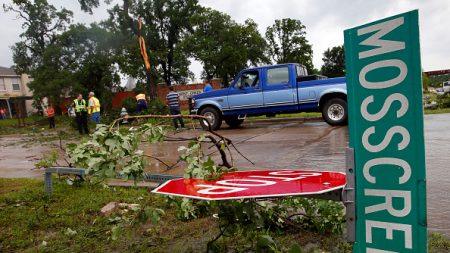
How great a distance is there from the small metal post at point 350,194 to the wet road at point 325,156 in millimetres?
1796

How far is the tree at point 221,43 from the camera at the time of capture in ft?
129

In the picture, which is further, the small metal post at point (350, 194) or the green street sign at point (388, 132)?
the small metal post at point (350, 194)

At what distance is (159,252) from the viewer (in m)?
2.87

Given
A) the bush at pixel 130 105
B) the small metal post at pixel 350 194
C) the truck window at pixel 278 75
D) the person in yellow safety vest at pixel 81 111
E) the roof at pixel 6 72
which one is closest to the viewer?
the small metal post at pixel 350 194

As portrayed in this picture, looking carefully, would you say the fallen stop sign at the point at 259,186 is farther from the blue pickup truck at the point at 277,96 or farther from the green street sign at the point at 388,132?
the blue pickup truck at the point at 277,96

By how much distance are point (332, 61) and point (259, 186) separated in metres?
55.8

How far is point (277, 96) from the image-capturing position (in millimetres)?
11633

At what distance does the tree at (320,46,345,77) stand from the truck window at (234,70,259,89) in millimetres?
40830

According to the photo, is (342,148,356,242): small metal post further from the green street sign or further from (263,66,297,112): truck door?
(263,66,297,112): truck door

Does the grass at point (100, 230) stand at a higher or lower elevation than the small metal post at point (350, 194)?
lower

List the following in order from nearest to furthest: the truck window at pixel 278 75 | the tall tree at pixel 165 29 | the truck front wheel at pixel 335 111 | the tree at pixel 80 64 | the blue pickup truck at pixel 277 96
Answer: the truck front wheel at pixel 335 111, the blue pickup truck at pixel 277 96, the truck window at pixel 278 75, the tree at pixel 80 64, the tall tree at pixel 165 29

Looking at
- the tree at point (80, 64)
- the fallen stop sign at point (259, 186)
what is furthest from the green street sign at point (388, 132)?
the tree at point (80, 64)

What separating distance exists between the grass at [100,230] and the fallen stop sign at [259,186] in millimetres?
806

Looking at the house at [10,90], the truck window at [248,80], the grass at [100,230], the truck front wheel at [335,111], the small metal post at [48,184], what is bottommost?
the grass at [100,230]
